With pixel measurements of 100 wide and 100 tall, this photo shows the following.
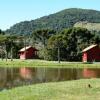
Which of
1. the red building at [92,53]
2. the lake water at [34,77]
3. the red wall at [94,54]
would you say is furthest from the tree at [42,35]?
the lake water at [34,77]

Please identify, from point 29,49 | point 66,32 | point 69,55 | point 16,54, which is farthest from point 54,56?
point 16,54

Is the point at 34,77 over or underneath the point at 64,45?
underneath

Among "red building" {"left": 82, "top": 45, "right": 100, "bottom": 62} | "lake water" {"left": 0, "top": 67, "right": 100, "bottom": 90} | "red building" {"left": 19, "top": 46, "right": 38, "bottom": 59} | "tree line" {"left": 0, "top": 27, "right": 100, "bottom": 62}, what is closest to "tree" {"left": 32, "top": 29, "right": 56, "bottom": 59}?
"tree line" {"left": 0, "top": 27, "right": 100, "bottom": 62}

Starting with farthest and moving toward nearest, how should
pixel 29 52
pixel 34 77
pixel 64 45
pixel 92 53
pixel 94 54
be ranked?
pixel 29 52, pixel 64 45, pixel 94 54, pixel 92 53, pixel 34 77

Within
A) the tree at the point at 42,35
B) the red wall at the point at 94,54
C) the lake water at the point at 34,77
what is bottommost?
the lake water at the point at 34,77

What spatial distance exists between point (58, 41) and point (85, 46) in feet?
35.5

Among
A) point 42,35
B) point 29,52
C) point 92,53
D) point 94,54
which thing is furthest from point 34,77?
point 42,35

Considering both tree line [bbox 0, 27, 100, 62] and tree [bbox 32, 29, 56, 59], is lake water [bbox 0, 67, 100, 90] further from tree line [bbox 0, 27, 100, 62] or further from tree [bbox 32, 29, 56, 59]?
tree [bbox 32, 29, 56, 59]

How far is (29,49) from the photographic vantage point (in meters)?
130

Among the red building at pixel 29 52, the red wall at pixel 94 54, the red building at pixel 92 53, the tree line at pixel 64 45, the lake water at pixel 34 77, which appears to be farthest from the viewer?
the red building at pixel 29 52

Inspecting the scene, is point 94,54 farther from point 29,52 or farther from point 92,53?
point 29,52

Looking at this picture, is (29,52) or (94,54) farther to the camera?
(29,52)

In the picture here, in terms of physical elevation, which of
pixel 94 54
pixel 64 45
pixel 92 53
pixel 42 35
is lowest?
pixel 94 54

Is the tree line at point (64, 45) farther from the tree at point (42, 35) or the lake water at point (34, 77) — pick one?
the lake water at point (34, 77)
